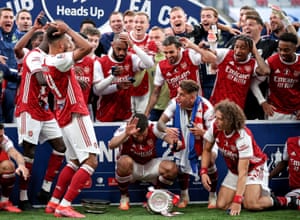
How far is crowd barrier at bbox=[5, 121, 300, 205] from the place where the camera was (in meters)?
9.91

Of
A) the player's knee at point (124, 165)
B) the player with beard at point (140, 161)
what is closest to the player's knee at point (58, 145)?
the player with beard at point (140, 161)

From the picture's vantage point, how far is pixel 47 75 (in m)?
9.18

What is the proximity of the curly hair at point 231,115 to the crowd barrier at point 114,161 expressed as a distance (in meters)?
0.79

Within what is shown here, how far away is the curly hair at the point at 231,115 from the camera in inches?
363

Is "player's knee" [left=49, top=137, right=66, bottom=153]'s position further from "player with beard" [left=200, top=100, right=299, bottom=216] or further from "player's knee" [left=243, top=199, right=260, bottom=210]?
"player's knee" [left=243, top=199, right=260, bottom=210]

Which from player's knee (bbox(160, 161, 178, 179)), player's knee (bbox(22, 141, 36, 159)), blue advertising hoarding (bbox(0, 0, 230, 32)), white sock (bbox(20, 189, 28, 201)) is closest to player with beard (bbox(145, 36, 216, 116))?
player's knee (bbox(160, 161, 178, 179))

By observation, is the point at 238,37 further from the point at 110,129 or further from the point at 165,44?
the point at 110,129

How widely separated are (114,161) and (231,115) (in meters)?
1.60

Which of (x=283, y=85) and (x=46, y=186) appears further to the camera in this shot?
(x=283, y=85)

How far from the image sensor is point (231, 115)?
9.25 metres

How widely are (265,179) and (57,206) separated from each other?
2296 millimetres

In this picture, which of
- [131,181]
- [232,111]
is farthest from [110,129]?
[232,111]

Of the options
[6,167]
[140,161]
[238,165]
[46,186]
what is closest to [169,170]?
[140,161]

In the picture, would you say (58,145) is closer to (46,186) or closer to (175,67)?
(46,186)
